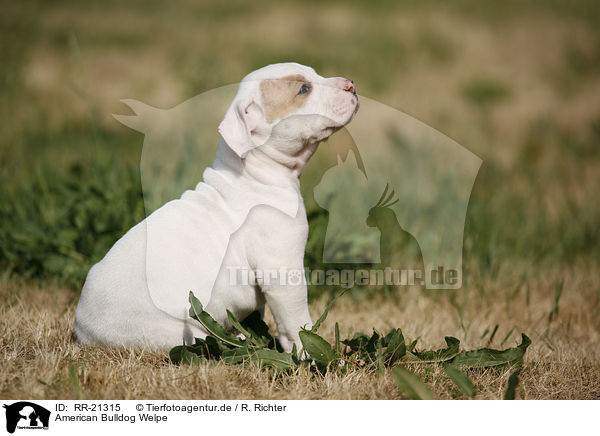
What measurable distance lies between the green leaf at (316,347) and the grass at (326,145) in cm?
8

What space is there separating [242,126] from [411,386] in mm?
1151

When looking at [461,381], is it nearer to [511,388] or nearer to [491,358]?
[511,388]

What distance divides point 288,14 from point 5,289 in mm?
7673

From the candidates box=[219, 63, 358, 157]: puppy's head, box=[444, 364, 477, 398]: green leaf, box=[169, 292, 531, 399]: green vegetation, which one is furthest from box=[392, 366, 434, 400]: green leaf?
box=[219, 63, 358, 157]: puppy's head

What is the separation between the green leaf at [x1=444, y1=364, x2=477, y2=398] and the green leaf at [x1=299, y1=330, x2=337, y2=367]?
436 mm

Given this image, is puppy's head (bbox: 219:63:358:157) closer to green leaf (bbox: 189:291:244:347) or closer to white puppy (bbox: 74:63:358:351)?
white puppy (bbox: 74:63:358:351)

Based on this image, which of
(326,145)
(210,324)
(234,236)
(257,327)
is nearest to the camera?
(210,324)

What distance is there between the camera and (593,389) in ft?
7.82

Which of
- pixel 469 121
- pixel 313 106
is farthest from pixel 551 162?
pixel 313 106

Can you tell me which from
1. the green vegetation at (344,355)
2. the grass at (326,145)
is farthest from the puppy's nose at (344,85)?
the green vegetation at (344,355)

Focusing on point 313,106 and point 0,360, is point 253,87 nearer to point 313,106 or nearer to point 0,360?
point 313,106

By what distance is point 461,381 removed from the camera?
7.00 feet

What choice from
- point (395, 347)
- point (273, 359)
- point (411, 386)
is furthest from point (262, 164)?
point (411, 386)
